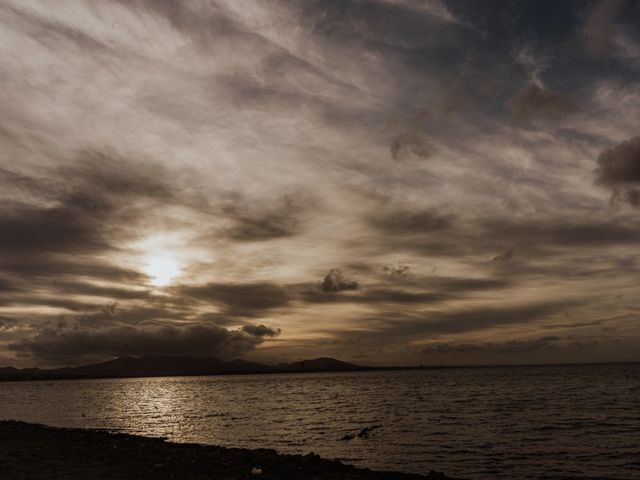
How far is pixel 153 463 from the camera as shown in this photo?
89.9ft

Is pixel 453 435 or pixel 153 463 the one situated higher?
pixel 153 463

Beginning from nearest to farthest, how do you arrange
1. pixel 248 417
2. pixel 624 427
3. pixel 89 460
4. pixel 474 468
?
pixel 89 460 < pixel 474 468 < pixel 624 427 < pixel 248 417

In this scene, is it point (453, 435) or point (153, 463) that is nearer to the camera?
point (153, 463)

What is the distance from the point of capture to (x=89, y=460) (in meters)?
28.1

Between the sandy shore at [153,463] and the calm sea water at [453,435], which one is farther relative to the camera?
the calm sea water at [453,435]

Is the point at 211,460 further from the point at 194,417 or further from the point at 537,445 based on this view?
the point at 194,417

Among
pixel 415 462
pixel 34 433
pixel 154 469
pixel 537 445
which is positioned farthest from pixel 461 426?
pixel 34 433

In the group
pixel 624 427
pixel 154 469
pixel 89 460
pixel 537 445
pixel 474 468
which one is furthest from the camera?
pixel 624 427

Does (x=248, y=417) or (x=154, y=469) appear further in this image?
(x=248, y=417)

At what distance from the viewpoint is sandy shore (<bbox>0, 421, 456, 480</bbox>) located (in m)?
24.1

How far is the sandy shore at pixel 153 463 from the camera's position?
79.0ft

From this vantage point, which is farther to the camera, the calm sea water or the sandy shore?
the calm sea water

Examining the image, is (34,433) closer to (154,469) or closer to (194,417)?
(154,469)

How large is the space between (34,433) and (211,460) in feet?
75.4
